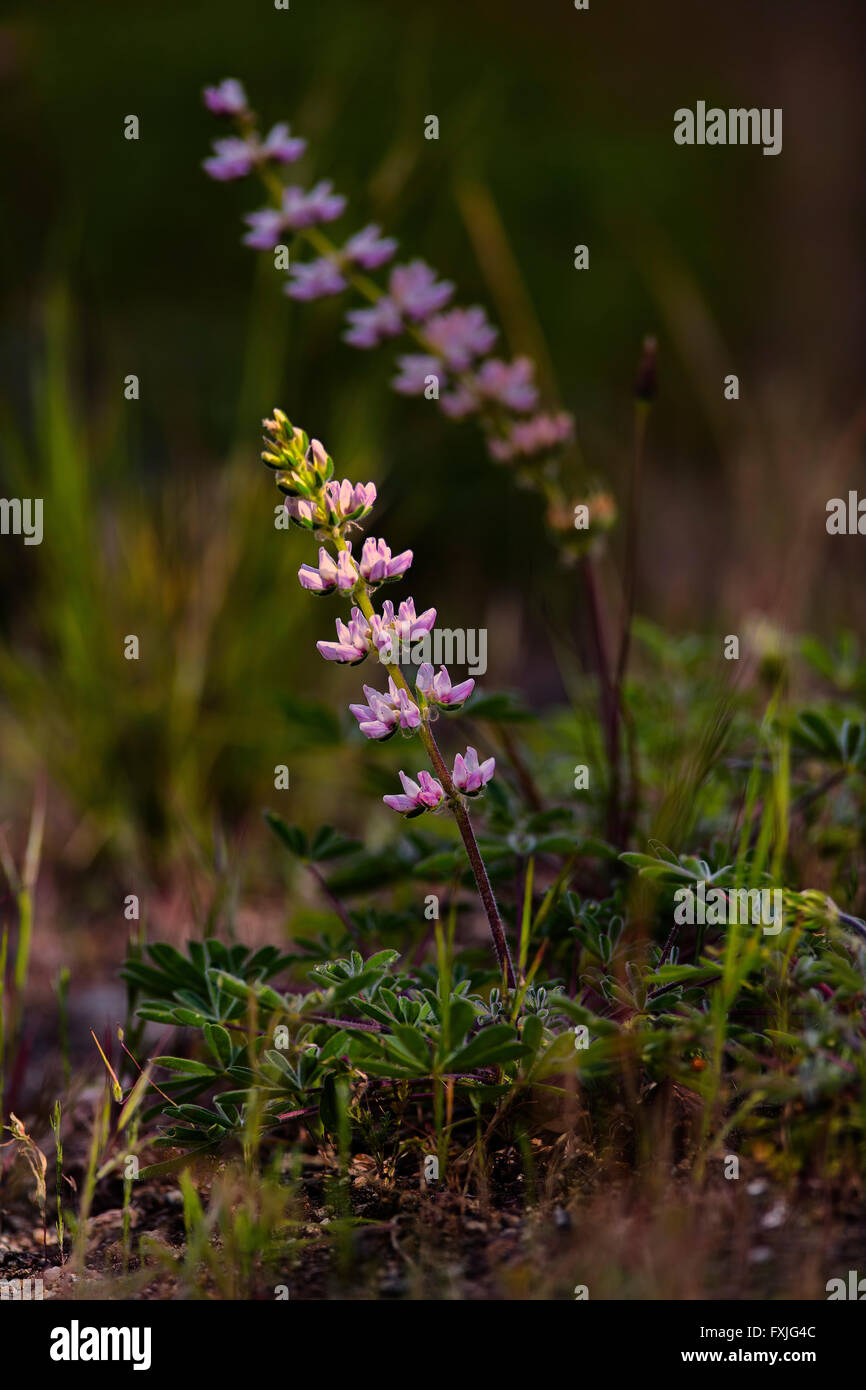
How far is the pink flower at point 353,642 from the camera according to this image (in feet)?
3.51

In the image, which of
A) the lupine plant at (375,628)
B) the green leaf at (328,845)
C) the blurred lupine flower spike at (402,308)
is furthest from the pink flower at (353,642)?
the blurred lupine flower spike at (402,308)

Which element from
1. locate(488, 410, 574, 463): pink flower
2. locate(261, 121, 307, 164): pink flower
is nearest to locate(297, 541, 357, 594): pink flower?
locate(488, 410, 574, 463): pink flower

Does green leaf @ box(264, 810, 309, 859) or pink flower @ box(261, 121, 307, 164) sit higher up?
pink flower @ box(261, 121, 307, 164)

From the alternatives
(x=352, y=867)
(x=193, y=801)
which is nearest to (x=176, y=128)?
(x=193, y=801)

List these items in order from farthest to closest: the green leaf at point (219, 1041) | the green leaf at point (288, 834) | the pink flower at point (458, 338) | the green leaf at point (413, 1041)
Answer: the pink flower at point (458, 338) → the green leaf at point (288, 834) → the green leaf at point (219, 1041) → the green leaf at point (413, 1041)

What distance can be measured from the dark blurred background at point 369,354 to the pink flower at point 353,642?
39cm

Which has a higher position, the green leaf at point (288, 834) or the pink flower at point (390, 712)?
the pink flower at point (390, 712)

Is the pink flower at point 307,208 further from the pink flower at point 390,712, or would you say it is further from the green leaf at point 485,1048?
the green leaf at point 485,1048

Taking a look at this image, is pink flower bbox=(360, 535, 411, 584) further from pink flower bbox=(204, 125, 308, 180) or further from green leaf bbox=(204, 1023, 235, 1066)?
pink flower bbox=(204, 125, 308, 180)

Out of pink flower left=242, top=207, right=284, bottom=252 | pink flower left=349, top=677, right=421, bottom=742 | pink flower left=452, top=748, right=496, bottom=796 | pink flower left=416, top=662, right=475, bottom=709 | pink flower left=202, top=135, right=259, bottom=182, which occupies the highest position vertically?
pink flower left=202, top=135, right=259, bottom=182

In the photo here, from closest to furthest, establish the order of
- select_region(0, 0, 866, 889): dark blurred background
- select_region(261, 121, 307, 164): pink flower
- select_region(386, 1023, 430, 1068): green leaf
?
1. select_region(386, 1023, 430, 1068): green leaf
2. select_region(261, 121, 307, 164): pink flower
3. select_region(0, 0, 866, 889): dark blurred background

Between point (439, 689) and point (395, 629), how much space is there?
0.07m

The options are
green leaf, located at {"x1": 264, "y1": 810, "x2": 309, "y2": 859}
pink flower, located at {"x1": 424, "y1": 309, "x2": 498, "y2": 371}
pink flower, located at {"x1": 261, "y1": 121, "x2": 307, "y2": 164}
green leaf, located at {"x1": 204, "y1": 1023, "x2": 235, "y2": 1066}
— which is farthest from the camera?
pink flower, located at {"x1": 424, "y1": 309, "x2": 498, "y2": 371}

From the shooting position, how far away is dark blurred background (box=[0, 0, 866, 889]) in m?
2.36
